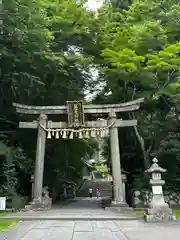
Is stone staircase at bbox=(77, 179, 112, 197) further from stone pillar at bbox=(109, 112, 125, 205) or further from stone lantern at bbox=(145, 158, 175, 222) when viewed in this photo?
stone lantern at bbox=(145, 158, 175, 222)

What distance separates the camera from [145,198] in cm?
1541

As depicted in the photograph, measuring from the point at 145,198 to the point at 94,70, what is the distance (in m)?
8.21

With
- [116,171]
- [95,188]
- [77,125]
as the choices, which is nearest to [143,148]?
[116,171]

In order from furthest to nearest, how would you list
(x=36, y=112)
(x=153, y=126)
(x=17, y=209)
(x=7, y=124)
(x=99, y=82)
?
1. (x=99, y=82)
2. (x=7, y=124)
3. (x=153, y=126)
4. (x=36, y=112)
5. (x=17, y=209)

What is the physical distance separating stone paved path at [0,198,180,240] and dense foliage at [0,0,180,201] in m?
6.20

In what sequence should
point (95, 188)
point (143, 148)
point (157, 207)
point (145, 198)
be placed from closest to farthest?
point (157, 207) < point (145, 198) < point (143, 148) < point (95, 188)

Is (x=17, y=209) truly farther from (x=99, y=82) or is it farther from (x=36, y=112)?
(x=99, y=82)

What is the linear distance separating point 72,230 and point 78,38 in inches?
469

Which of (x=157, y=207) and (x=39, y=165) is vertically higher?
(x=39, y=165)

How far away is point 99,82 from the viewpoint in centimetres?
2002

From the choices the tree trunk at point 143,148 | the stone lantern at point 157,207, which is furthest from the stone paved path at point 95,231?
the tree trunk at point 143,148

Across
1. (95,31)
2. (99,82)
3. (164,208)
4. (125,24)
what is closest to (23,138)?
(99,82)

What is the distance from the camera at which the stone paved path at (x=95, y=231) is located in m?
7.62

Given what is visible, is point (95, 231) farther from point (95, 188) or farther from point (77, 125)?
point (95, 188)
